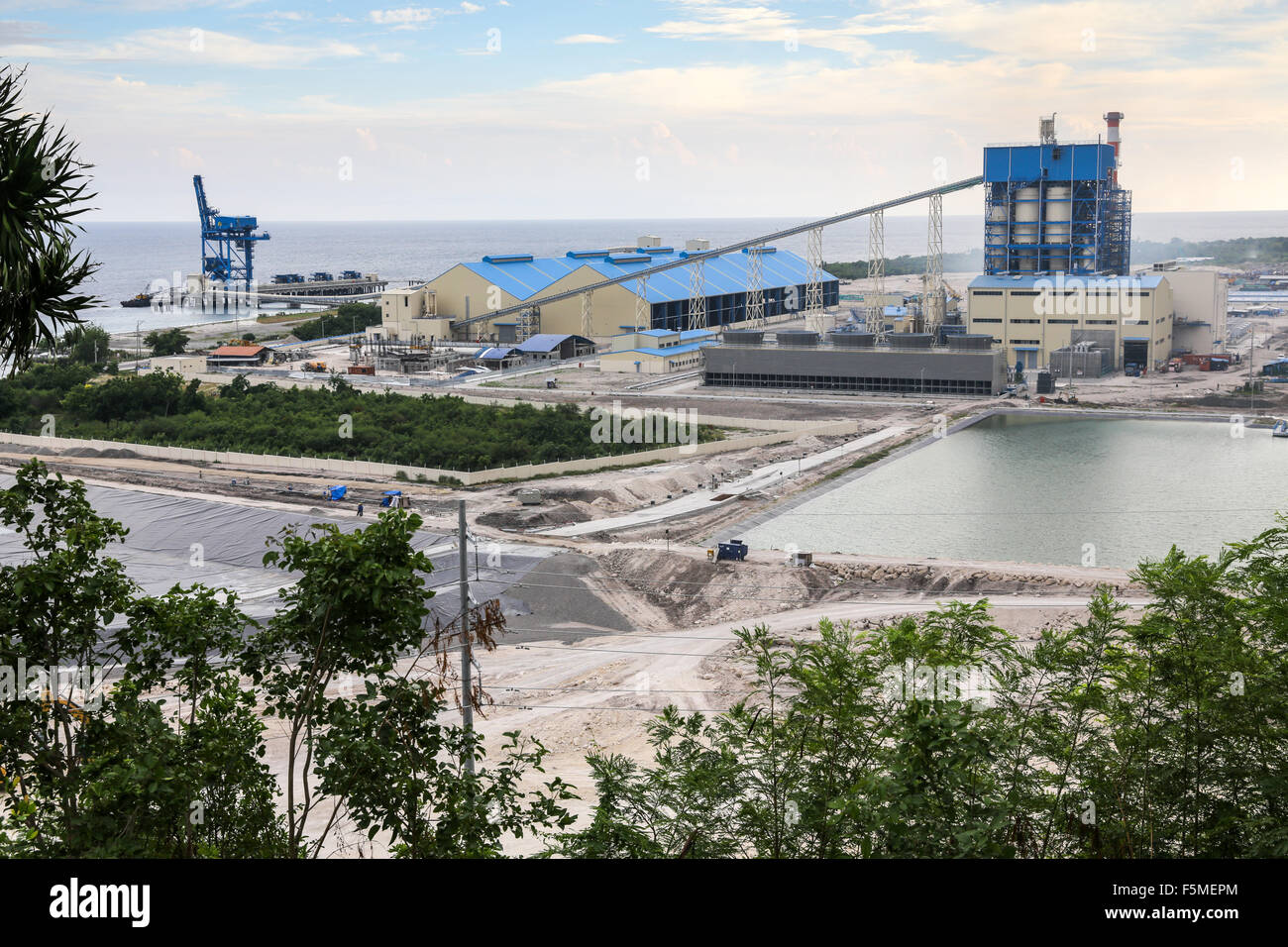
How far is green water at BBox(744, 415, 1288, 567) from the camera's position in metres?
26.0

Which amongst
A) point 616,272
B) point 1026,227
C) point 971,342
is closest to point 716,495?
point 971,342

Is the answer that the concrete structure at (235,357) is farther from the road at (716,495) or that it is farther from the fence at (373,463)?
the road at (716,495)

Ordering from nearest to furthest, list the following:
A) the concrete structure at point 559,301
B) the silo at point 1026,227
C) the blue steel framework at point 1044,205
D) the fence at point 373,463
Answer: the fence at point 373,463 → the blue steel framework at point 1044,205 → the silo at point 1026,227 → the concrete structure at point 559,301

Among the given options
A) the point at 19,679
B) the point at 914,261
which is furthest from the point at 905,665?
the point at 914,261

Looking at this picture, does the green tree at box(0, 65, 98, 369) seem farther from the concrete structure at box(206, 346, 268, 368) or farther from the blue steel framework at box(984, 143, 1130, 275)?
the blue steel framework at box(984, 143, 1130, 275)

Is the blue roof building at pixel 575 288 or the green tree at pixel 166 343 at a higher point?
the blue roof building at pixel 575 288

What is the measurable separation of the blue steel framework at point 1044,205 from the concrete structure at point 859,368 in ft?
42.6

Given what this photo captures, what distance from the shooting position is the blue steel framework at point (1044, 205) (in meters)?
58.0

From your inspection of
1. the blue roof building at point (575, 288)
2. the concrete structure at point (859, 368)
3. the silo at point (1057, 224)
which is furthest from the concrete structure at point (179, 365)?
the silo at point (1057, 224)

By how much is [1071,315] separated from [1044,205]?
9.78 m

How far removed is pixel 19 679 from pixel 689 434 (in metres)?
32.8

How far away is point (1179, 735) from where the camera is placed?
23.7ft

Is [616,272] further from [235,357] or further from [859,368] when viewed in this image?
[235,357]

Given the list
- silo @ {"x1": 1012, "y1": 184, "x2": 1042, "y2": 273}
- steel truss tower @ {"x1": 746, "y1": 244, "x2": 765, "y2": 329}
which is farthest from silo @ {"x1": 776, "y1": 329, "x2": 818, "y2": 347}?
steel truss tower @ {"x1": 746, "y1": 244, "x2": 765, "y2": 329}
